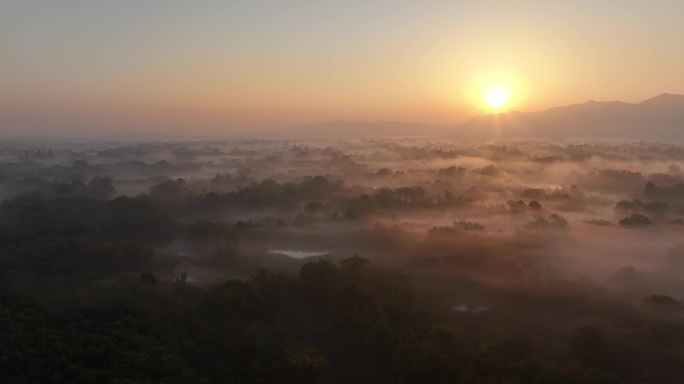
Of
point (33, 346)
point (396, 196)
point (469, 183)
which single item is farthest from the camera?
point (469, 183)

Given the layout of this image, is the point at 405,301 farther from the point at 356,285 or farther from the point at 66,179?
the point at 66,179

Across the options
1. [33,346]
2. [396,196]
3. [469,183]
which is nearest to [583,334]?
[33,346]

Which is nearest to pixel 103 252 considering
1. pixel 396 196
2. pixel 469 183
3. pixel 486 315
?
pixel 486 315

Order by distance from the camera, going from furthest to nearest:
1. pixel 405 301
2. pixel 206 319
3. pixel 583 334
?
1. pixel 405 301
2. pixel 206 319
3. pixel 583 334

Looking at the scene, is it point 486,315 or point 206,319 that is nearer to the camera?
point 206,319

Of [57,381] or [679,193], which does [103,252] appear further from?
[679,193]

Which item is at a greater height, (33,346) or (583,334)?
(33,346)
